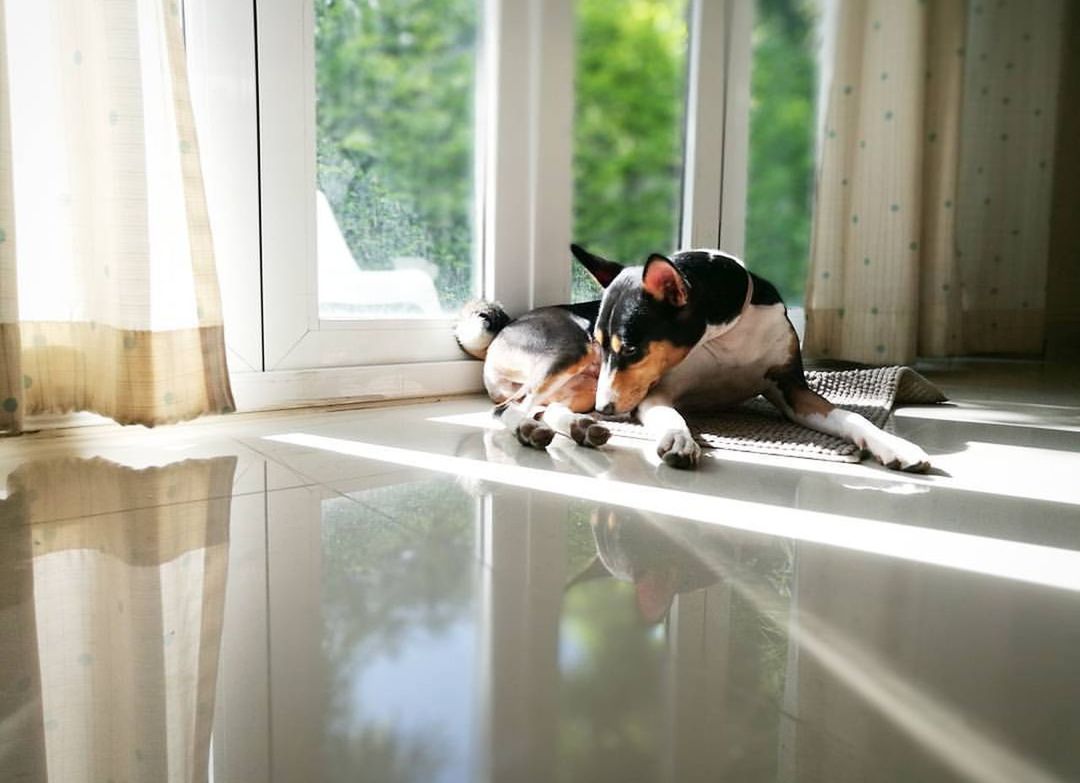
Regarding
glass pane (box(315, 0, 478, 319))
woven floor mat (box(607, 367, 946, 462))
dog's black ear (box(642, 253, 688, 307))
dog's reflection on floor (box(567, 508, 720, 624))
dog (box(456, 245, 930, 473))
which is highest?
glass pane (box(315, 0, 478, 319))

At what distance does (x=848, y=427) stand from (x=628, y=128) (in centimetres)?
151

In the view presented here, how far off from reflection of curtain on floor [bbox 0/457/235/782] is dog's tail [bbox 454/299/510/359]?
1043 mm

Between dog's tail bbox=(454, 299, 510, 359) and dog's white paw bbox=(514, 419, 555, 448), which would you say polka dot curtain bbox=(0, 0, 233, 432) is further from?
dog's tail bbox=(454, 299, 510, 359)

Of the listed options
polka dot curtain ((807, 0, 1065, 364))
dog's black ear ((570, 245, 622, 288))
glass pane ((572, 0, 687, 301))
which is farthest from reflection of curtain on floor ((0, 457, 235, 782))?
polka dot curtain ((807, 0, 1065, 364))

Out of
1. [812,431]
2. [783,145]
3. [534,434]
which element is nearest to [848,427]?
[812,431]

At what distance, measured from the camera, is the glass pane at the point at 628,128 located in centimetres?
250

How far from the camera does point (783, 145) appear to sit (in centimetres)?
314

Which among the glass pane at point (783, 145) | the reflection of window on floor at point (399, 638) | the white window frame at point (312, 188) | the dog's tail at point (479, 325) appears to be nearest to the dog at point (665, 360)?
the dog's tail at point (479, 325)

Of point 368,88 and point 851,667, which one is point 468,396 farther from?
point 851,667

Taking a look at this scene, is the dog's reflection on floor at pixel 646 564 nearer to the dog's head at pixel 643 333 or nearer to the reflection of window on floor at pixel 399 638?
the reflection of window on floor at pixel 399 638

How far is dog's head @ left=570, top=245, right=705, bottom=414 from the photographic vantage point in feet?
5.22

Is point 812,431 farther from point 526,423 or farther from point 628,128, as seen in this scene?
point 628,128

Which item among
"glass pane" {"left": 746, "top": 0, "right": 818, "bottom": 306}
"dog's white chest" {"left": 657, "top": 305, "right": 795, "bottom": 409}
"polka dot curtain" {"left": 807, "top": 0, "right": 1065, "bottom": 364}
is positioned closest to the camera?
"dog's white chest" {"left": 657, "top": 305, "right": 795, "bottom": 409}

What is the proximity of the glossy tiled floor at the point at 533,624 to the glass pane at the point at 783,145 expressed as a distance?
6.32 ft
